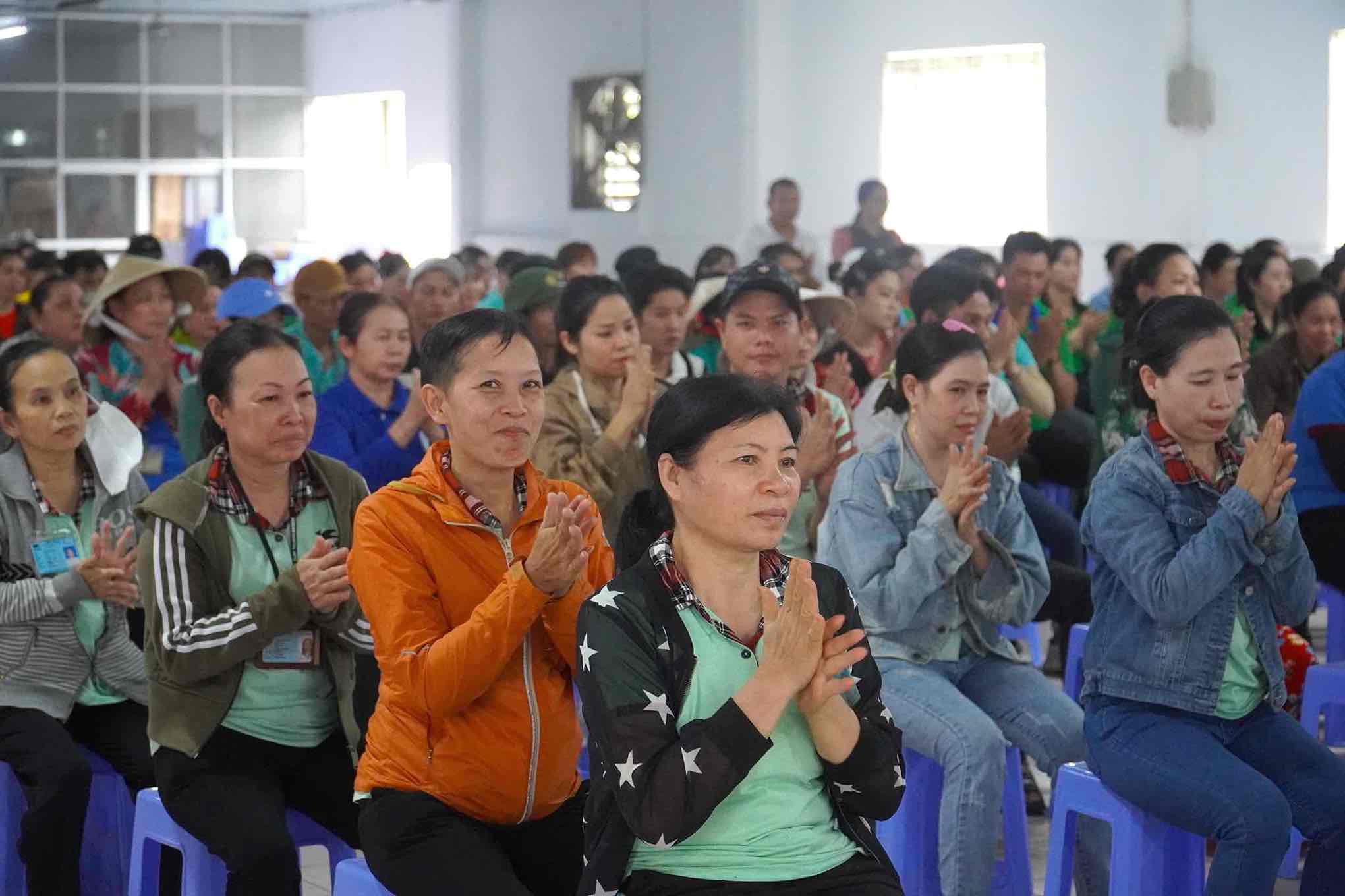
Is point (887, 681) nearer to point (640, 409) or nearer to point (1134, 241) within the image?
point (640, 409)

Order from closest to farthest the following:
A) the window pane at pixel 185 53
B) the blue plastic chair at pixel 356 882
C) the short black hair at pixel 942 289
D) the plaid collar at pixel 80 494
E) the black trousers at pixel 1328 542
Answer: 1. the blue plastic chair at pixel 356 882
2. the plaid collar at pixel 80 494
3. the black trousers at pixel 1328 542
4. the short black hair at pixel 942 289
5. the window pane at pixel 185 53

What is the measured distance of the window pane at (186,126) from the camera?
1551 cm

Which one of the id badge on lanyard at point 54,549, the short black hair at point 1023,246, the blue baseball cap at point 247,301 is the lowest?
the id badge on lanyard at point 54,549

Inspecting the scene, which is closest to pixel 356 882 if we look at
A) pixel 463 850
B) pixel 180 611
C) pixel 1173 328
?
pixel 463 850

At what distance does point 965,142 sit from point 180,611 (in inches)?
334

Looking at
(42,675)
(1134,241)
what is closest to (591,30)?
(1134,241)

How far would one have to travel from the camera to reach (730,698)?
1902mm

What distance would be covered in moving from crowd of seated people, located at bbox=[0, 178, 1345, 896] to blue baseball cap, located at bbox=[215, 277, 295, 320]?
1681 millimetres

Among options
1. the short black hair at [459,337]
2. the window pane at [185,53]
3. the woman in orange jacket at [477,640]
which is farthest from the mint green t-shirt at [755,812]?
the window pane at [185,53]

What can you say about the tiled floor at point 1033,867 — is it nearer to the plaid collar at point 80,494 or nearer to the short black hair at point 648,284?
the plaid collar at point 80,494

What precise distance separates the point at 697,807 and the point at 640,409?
182cm

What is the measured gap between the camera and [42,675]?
3.02 m

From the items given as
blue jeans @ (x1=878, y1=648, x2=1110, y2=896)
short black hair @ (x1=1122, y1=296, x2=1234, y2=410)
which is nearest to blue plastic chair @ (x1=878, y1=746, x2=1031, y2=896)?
blue jeans @ (x1=878, y1=648, x2=1110, y2=896)

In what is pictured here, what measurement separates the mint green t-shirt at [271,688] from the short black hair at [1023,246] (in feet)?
12.5
